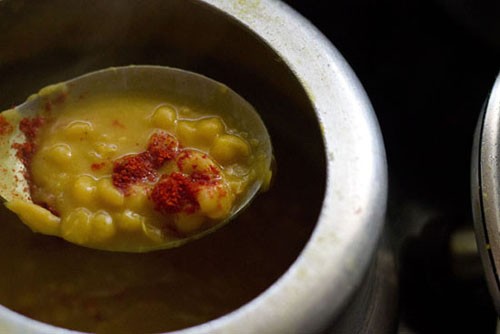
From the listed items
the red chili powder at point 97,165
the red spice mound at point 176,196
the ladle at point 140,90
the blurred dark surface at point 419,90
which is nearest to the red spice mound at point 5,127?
the ladle at point 140,90

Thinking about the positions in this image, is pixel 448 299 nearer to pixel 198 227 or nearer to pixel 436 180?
pixel 436 180

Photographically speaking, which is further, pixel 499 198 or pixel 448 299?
pixel 448 299

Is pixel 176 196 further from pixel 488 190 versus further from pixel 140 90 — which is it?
pixel 488 190

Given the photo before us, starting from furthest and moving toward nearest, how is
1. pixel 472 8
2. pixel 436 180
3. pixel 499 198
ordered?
1. pixel 436 180
2. pixel 472 8
3. pixel 499 198

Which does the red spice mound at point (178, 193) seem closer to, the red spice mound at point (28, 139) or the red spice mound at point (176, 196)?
the red spice mound at point (176, 196)

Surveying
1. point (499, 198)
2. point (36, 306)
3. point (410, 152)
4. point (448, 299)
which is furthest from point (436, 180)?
point (36, 306)

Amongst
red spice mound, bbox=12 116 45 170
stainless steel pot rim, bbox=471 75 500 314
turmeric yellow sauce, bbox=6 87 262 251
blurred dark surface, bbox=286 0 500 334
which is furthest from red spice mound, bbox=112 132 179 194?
blurred dark surface, bbox=286 0 500 334
